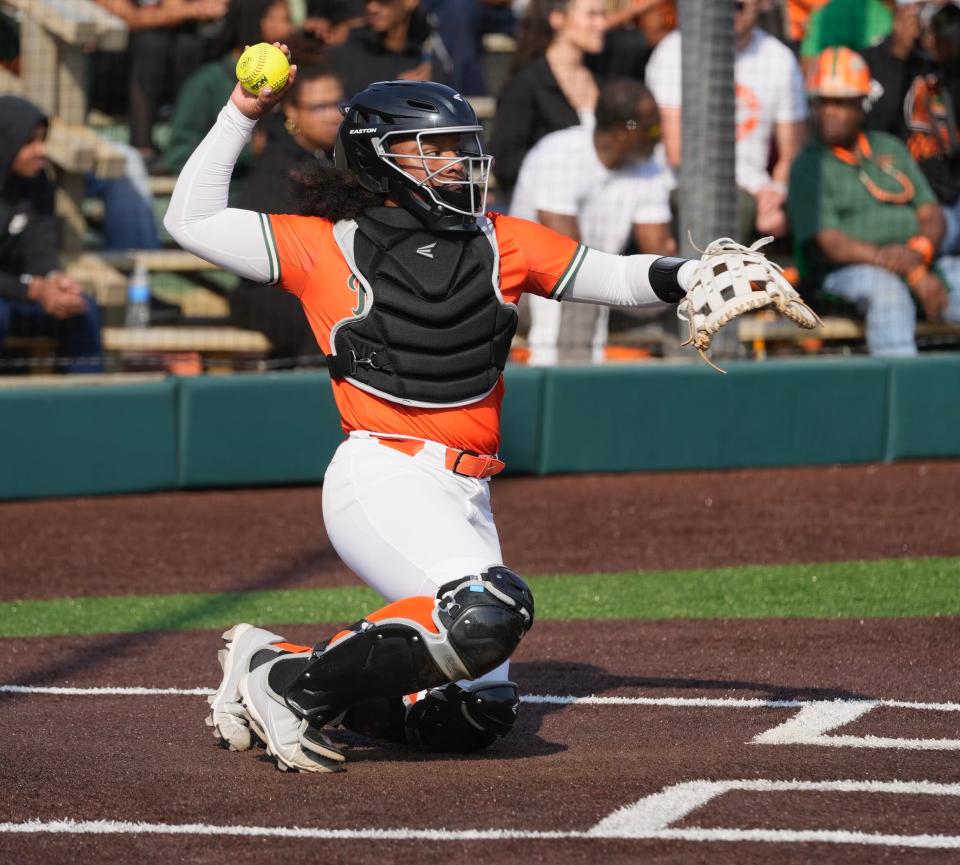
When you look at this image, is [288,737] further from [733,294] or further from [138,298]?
[138,298]

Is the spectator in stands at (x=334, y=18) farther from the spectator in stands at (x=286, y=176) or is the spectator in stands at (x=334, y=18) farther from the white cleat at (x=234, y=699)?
the white cleat at (x=234, y=699)

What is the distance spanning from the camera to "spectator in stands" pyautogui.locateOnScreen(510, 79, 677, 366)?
900 cm

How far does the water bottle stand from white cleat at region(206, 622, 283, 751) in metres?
5.34

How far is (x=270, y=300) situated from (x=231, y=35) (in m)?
1.87

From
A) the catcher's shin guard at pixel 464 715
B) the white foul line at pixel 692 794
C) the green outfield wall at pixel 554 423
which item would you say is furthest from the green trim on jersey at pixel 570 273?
the green outfield wall at pixel 554 423

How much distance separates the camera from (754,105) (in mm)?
9836

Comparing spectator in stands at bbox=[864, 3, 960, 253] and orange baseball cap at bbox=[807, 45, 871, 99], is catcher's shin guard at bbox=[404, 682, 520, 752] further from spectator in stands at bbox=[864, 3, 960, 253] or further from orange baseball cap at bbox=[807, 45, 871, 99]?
spectator in stands at bbox=[864, 3, 960, 253]

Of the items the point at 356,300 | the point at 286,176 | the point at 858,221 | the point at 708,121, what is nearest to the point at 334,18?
the point at 286,176

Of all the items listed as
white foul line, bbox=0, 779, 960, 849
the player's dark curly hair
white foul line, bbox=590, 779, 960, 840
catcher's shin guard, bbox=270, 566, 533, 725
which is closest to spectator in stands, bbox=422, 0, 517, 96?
the player's dark curly hair

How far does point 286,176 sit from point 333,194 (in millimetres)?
4587

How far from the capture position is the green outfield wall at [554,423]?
872 centimetres

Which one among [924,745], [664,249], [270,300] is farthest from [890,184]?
[924,745]

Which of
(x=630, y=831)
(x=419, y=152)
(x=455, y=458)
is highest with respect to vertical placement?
(x=419, y=152)

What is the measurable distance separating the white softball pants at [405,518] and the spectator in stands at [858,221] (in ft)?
19.0
